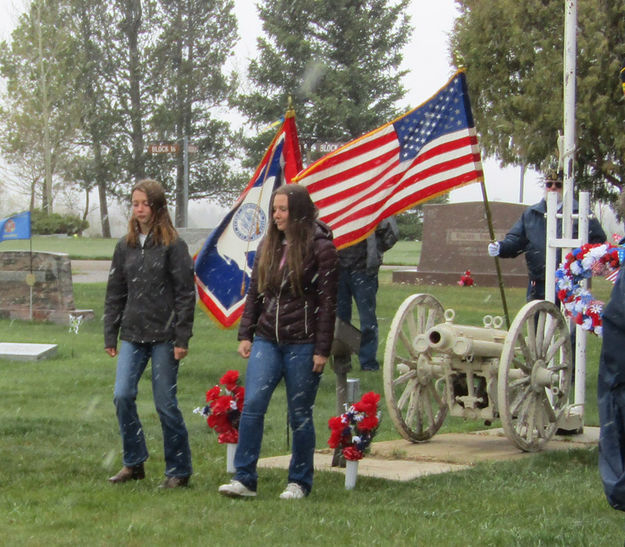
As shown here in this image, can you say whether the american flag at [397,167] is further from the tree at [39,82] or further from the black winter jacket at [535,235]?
the tree at [39,82]

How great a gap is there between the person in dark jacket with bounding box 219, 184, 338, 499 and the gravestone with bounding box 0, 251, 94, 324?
34.1 feet

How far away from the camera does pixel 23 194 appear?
6706 cm

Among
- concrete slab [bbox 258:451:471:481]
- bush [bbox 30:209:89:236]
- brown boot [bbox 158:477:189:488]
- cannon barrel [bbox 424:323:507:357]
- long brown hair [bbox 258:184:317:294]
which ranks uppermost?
bush [bbox 30:209:89:236]

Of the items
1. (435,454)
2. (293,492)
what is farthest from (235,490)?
(435,454)

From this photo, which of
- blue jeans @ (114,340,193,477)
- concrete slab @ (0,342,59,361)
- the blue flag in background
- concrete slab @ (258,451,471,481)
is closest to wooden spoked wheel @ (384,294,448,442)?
concrete slab @ (258,451,471,481)

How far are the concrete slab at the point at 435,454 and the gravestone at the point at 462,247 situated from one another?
55.8 feet

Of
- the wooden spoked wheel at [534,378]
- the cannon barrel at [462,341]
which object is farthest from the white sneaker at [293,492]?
the cannon barrel at [462,341]

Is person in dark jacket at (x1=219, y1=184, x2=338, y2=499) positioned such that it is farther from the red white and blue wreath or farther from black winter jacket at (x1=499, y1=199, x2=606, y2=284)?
black winter jacket at (x1=499, y1=199, x2=606, y2=284)

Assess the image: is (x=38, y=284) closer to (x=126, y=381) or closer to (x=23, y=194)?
(x=126, y=381)

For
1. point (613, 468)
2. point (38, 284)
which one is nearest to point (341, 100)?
point (38, 284)

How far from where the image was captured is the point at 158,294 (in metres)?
6.32

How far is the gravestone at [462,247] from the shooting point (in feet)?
83.7

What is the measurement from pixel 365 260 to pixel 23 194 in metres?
58.3

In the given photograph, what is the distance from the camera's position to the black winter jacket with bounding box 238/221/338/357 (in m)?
6.06
